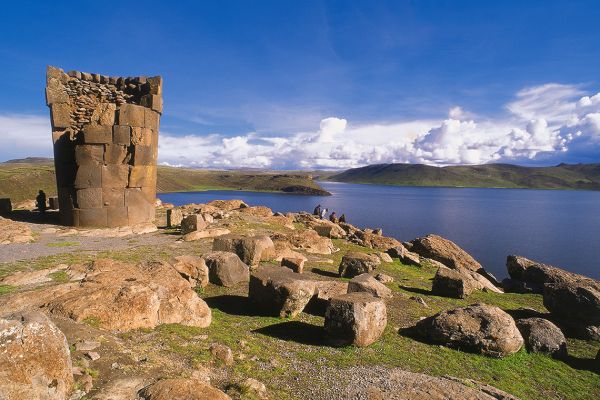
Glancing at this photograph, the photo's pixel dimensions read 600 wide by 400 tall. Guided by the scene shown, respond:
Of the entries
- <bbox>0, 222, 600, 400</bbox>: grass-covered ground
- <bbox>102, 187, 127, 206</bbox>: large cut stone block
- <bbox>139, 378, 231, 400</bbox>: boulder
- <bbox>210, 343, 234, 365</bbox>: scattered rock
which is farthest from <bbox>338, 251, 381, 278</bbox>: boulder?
<bbox>102, 187, 127, 206</bbox>: large cut stone block

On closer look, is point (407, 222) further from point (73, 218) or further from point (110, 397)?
point (110, 397)

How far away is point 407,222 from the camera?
6259 cm

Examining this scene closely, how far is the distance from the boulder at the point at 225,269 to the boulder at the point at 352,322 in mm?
4651

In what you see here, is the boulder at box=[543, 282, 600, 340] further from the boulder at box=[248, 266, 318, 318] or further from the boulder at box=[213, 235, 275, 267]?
the boulder at box=[213, 235, 275, 267]

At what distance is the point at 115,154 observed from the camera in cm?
2028

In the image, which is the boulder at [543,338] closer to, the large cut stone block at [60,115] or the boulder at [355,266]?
the boulder at [355,266]

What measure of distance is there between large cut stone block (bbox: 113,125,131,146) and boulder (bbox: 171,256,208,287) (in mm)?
11149

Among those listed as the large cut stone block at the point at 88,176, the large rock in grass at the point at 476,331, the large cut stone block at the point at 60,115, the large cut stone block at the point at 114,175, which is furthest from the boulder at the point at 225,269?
the large cut stone block at the point at 60,115

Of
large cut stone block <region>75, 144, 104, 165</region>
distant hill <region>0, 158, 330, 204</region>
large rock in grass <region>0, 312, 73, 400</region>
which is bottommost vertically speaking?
distant hill <region>0, 158, 330, 204</region>

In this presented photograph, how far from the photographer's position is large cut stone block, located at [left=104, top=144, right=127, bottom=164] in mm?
20094

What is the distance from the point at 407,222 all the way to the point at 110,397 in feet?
201

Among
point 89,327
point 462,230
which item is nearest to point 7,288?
point 89,327

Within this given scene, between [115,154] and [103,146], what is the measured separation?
2.29 feet

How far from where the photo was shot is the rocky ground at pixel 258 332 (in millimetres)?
5293
